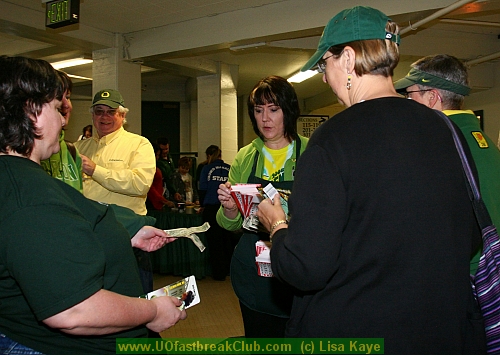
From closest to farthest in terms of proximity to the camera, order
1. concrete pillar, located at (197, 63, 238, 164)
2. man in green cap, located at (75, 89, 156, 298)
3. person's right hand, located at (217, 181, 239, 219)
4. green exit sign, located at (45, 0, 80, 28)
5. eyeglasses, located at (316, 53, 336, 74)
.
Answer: eyeglasses, located at (316, 53, 336, 74), person's right hand, located at (217, 181, 239, 219), man in green cap, located at (75, 89, 156, 298), green exit sign, located at (45, 0, 80, 28), concrete pillar, located at (197, 63, 238, 164)

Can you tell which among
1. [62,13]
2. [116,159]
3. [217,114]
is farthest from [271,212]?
[217,114]

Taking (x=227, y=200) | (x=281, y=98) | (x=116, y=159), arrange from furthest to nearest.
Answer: (x=116, y=159), (x=281, y=98), (x=227, y=200)

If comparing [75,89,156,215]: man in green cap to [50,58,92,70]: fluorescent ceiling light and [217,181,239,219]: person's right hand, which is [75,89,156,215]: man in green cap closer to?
[217,181,239,219]: person's right hand

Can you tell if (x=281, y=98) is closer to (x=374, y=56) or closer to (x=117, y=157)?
(x=374, y=56)

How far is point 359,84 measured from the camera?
4.28 ft

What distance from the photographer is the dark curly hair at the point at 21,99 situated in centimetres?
120

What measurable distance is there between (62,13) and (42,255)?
4432 millimetres

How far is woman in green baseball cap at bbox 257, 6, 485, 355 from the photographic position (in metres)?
1.13

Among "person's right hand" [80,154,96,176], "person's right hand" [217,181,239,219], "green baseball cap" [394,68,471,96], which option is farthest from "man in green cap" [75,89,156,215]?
"green baseball cap" [394,68,471,96]

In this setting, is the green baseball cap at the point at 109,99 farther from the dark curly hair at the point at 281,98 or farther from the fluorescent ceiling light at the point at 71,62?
the fluorescent ceiling light at the point at 71,62

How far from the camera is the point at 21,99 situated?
3.99ft

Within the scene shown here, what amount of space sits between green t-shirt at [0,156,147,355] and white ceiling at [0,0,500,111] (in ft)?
16.1

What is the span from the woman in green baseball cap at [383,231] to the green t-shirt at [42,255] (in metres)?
0.54

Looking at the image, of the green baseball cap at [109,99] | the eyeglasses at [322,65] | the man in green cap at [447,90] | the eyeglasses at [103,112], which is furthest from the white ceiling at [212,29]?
the eyeglasses at [322,65]
